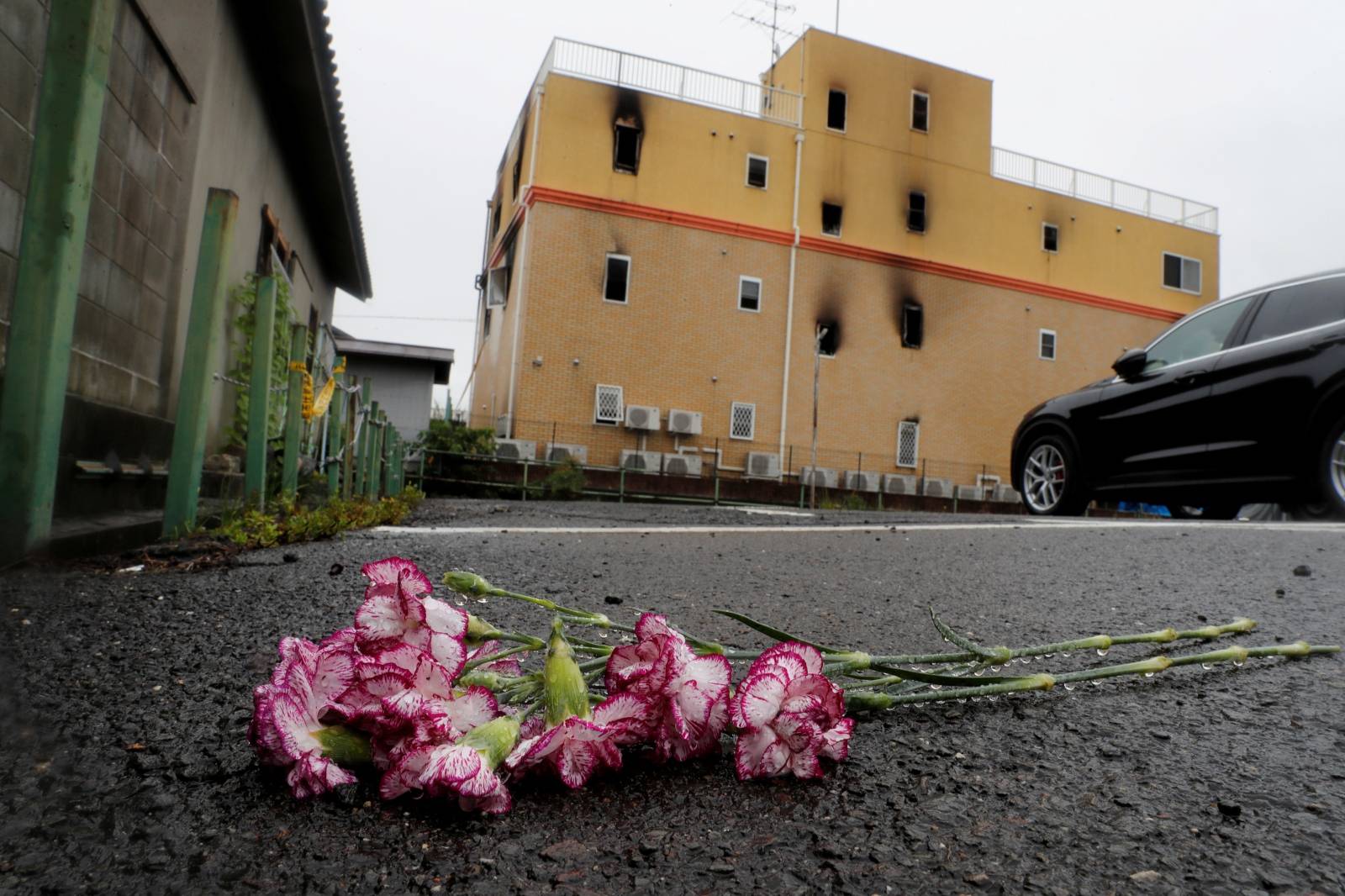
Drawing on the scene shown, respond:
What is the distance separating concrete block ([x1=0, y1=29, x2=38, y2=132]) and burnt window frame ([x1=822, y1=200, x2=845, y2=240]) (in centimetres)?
1982

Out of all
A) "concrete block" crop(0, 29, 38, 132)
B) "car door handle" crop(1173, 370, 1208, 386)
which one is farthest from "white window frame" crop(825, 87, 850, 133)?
"concrete block" crop(0, 29, 38, 132)

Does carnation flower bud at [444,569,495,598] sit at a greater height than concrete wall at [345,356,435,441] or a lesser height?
lesser

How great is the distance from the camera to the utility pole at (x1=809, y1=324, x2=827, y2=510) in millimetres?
19611

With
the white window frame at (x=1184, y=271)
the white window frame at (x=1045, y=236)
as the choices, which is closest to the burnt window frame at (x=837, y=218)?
the white window frame at (x=1045, y=236)

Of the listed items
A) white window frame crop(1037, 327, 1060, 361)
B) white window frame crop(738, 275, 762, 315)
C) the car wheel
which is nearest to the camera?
the car wheel

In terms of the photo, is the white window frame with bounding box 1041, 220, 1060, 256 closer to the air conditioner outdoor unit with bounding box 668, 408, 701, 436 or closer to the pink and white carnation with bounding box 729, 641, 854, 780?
the air conditioner outdoor unit with bounding box 668, 408, 701, 436

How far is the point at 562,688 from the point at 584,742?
0.09 metres

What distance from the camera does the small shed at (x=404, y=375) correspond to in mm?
24266

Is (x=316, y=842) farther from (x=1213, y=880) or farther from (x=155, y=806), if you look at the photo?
(x=1213, y=880)

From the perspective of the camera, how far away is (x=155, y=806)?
3.54 feet

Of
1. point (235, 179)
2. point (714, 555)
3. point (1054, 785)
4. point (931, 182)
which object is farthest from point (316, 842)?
point (931, 182)

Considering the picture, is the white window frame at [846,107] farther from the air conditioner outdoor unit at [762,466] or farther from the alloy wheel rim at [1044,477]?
the alloy wheel rim at [1044,477]

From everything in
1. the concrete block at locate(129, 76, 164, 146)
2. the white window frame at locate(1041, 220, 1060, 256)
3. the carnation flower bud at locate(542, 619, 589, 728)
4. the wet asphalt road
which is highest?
the white window frame at locate(1041, 220, 1060, 256)

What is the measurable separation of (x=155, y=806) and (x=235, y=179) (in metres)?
7.46
